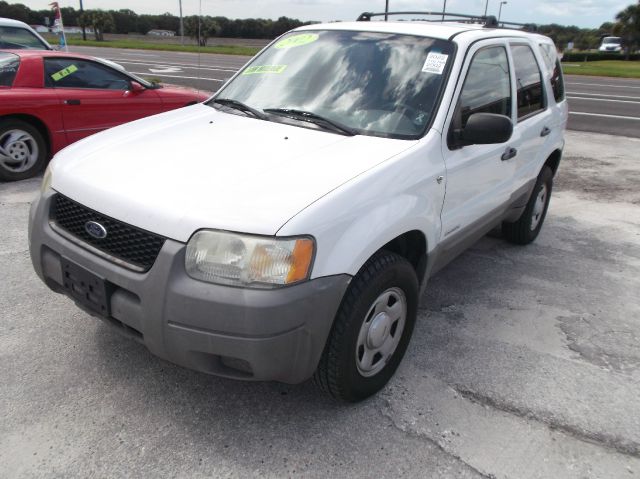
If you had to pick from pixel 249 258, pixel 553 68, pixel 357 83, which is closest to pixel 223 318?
pixel 249 258

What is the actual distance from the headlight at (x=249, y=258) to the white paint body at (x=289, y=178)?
4 cm

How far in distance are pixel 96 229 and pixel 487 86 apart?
2.52m

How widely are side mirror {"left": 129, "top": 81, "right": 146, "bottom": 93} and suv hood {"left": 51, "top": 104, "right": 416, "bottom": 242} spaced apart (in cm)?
406

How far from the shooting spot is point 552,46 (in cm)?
505

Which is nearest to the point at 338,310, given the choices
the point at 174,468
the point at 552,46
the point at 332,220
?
the point at 332,220

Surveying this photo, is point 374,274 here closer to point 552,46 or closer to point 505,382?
point 505,382

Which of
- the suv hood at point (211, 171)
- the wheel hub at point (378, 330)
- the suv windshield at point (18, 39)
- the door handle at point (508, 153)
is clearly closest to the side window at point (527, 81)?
the door handle at point (508, 153)

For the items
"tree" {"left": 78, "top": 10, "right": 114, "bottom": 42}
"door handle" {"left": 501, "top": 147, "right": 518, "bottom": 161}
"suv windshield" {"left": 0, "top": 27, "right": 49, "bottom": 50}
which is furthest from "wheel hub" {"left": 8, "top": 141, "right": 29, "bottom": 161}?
"tree" {"left": 78, "top": 10, "right": 114, "bottom": 42}

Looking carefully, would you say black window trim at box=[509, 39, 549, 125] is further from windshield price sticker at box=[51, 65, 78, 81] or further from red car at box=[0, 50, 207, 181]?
windshield price sticker at box=[51, 65, 78, 81]

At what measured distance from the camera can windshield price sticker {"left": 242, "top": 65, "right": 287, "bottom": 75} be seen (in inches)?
141

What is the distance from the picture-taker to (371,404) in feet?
9.09

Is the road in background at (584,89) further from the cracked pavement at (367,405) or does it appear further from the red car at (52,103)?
the cracked pavement at (367,405)

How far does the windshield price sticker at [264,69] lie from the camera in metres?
3.59

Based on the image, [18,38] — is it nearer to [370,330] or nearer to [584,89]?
[370,330]
